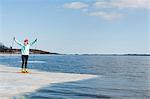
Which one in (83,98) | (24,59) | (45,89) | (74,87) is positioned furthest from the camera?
(24,59)

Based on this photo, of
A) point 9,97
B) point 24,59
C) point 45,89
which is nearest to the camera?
point 9,97

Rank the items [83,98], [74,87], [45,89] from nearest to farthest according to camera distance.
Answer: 1. [83,98]
2. [45,89]
3. [74,87]

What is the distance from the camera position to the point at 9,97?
13.8 metres

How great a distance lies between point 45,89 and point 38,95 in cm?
191

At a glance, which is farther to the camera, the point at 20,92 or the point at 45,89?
the point at 45,89

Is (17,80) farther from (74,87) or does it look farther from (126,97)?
(126,97)

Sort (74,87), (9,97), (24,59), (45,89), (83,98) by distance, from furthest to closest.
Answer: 1. (24,59)
2. (74,87)
3. (45,89)
4. (83,98)
5. (9,97)

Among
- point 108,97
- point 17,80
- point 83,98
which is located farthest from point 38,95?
point 17,80

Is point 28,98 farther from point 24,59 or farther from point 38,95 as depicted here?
point 24,59

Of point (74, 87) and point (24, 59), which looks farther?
point (24, 59)

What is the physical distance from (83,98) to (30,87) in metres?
3.05

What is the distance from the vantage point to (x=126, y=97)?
50.9 feet

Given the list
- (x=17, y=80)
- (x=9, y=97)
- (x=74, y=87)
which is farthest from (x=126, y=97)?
(x=17, y=80)

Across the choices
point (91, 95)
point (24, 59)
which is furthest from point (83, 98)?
point (24, 59)
